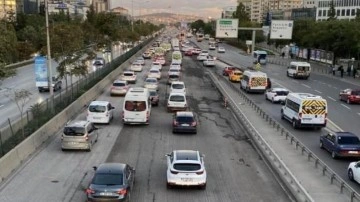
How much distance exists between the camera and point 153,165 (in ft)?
76.0

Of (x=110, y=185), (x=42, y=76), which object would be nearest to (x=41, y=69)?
(x=42, y=76)

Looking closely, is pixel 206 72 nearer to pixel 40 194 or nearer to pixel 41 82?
pixel 41 82

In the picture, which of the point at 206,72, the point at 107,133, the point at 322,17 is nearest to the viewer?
the point at 107,133

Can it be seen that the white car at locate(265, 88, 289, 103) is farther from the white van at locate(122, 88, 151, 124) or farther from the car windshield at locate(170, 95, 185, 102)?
the white van at locate(122, 88, 151, 124)

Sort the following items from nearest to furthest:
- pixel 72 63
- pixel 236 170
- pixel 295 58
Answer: pixel 236 170 < pixel 72 63 < pixel 295 58

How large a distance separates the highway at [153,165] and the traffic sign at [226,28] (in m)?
34.8

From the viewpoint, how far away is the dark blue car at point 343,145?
24016mm

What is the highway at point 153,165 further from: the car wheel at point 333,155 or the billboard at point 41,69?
the billboard at point 41,69

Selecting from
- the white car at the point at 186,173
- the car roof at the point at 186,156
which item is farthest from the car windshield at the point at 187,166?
the car roof at the point at 186,156

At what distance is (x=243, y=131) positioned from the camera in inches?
1252

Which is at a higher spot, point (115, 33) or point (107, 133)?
point (115, 33)

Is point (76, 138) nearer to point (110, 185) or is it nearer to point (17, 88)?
point (110, 185)

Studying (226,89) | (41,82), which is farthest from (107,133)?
(226,89)

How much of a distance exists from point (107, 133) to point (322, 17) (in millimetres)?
151107
